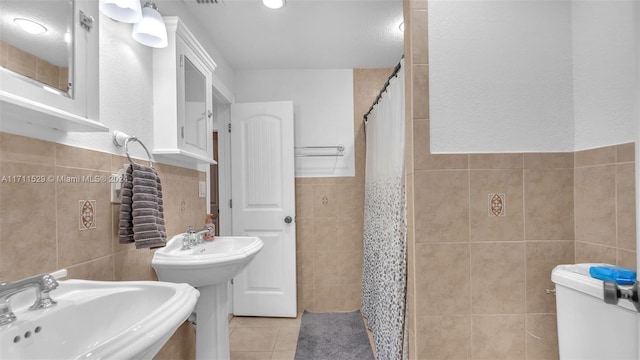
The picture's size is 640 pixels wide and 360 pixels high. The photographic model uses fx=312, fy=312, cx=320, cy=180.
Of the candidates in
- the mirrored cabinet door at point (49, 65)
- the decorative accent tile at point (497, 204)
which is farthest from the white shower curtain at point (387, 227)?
the mirrored cabinet door at point (49, 65)

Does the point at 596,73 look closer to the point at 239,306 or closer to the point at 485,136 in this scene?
the point at 485,136

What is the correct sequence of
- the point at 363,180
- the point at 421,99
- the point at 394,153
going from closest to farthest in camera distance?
the point at 421,99, the point at 394,153, the point at 363,180

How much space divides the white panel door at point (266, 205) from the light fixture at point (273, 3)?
914mm

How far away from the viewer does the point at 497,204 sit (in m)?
1.25

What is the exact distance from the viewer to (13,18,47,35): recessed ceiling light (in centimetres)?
81

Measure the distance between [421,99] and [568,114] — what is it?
60 cm

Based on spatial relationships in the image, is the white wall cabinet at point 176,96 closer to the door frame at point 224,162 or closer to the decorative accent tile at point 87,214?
the decorative accent tile at point 87,214

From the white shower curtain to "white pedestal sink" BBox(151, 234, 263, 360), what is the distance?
77 centimetres

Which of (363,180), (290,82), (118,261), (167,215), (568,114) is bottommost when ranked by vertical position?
(118,261)

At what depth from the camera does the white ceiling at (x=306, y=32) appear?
1999 mm

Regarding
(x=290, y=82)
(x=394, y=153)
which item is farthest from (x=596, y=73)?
(x=290, y=82)

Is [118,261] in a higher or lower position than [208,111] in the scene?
lower

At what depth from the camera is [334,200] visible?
2928 millimetres

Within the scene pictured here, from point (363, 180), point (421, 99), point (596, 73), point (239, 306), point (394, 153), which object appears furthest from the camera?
point (363, 180)
